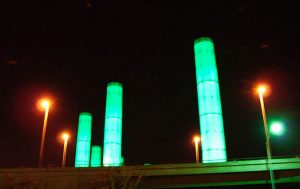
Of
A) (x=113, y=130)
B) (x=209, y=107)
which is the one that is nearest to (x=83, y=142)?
(x=113, y=130)

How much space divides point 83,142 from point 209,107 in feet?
89.6

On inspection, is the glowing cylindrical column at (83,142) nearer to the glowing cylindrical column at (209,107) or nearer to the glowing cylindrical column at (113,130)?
the glowing cylindrical column at (113,130)

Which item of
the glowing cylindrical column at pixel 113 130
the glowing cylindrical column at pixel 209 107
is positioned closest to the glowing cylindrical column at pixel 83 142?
the glowing cylindrical column at pixel 113 130

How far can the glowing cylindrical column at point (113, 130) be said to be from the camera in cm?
4884

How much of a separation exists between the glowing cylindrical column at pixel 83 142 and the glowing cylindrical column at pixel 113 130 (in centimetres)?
968

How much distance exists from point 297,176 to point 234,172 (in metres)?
5.77

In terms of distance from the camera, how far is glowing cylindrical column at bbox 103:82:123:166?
4884cm

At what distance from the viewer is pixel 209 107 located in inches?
1559

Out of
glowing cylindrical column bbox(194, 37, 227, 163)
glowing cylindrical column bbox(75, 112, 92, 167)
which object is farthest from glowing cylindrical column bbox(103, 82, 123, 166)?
glowing cylindrical column bbox(194, 37, 227, 163)

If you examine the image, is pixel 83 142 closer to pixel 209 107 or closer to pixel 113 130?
pixel 113 130

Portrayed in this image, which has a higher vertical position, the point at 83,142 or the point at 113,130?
the point at 83,142

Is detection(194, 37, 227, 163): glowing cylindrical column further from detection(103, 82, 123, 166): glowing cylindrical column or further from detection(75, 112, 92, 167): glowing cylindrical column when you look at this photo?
detection(75, 112, 92, 167): glowing cylindrical column

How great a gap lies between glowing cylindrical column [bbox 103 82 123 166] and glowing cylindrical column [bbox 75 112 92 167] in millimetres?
9677

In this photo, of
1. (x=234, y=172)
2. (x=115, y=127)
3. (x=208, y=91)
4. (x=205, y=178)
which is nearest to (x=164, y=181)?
(x=205, y=178)
